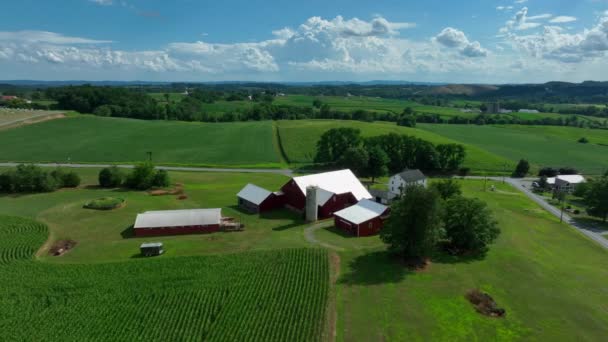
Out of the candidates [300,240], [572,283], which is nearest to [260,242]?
[300,240]

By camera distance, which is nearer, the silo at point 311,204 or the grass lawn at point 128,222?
the grass lawn at point 128,222

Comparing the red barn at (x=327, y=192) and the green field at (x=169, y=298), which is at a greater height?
the red barn at (x=327, y=192)

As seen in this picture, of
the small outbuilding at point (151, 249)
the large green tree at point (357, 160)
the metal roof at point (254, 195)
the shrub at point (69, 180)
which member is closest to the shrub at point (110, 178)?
the shrub at point (69, 180)

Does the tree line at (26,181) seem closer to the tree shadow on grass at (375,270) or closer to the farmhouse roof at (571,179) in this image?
the tree shadow on grass at (375,270)

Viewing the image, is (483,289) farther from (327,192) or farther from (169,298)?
(169,298)

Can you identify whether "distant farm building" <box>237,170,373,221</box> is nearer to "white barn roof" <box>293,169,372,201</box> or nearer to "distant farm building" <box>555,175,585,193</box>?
"white barn roof" <box>293,169,372,201</box>

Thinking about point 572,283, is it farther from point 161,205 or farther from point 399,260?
point 161,205
